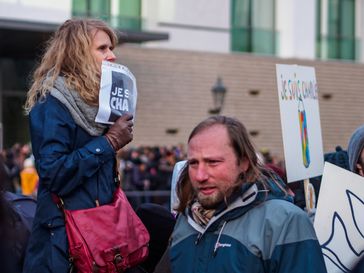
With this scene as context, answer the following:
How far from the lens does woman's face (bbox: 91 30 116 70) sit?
4.22 meters

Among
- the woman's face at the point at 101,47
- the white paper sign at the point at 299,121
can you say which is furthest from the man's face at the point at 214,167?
the white paper sign at the point at 299,121

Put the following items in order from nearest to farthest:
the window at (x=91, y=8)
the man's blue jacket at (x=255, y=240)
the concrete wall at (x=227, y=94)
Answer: the man's blue jacket at (x=255, y=240) < the window at (x=91, y=8) < the concrete wall at (x=227, y=94)

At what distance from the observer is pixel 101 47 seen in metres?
4.25

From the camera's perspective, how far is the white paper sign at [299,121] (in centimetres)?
520

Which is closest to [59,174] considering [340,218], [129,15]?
[340,218]

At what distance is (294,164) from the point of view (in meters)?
5.14

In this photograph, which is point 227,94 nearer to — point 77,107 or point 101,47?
point 101,47

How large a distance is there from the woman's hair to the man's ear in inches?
37.6

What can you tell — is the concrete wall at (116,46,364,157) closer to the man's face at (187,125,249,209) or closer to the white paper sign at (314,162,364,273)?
the white paper sign at (314,162,364,273)

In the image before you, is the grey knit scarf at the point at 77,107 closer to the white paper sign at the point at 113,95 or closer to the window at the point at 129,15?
the white paper sign at the point at 113,95

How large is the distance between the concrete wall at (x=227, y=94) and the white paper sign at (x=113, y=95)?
20693 millimetres

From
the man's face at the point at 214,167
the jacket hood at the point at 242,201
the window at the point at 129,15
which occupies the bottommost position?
the jacket hood at the point at 242,201

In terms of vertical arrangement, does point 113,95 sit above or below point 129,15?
below

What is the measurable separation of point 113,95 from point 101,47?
28cm
